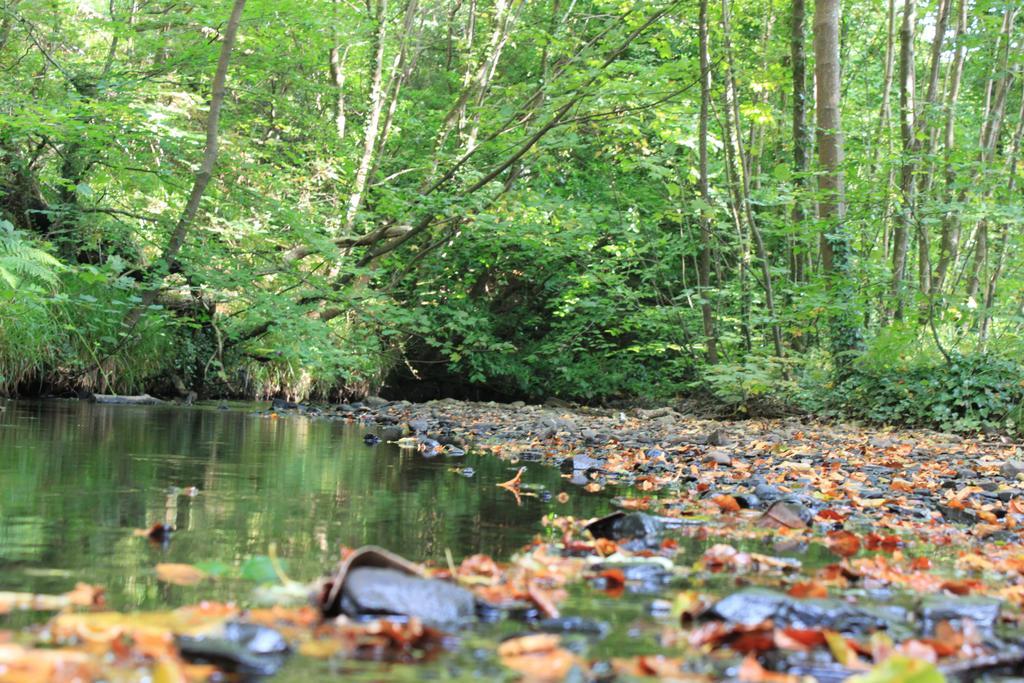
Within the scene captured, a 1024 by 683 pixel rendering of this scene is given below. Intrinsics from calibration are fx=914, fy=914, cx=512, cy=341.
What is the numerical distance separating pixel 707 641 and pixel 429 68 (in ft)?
61.3

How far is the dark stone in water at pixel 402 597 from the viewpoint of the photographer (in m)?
1.67

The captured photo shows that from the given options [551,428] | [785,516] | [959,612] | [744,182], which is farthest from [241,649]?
[744,182]

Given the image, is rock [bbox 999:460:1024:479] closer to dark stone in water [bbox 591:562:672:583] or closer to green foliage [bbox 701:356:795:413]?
dark stone in water [bbox 591:562:672:583]

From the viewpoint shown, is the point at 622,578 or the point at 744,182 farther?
the point at 744,182

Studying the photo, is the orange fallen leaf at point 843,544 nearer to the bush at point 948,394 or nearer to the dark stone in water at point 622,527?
the dark stone in water at point 622,527

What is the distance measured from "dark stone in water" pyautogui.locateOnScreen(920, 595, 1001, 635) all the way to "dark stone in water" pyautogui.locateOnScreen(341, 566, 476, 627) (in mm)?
908

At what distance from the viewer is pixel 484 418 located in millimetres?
10586

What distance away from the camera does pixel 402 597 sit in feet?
5.58

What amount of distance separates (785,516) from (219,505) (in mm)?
1980

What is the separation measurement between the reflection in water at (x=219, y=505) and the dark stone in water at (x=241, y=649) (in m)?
0.32

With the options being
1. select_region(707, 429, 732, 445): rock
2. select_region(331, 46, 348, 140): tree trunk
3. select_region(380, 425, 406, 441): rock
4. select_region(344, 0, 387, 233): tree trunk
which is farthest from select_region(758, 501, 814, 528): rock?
select_region(331, 46, 348, 140): tree trunk

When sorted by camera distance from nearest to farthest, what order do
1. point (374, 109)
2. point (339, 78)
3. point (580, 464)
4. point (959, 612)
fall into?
point (959, 612)
point (580, 464)
point (374, 109)
point (339, 78)

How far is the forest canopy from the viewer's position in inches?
360

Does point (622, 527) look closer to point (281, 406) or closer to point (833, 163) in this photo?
point (833, 163)
